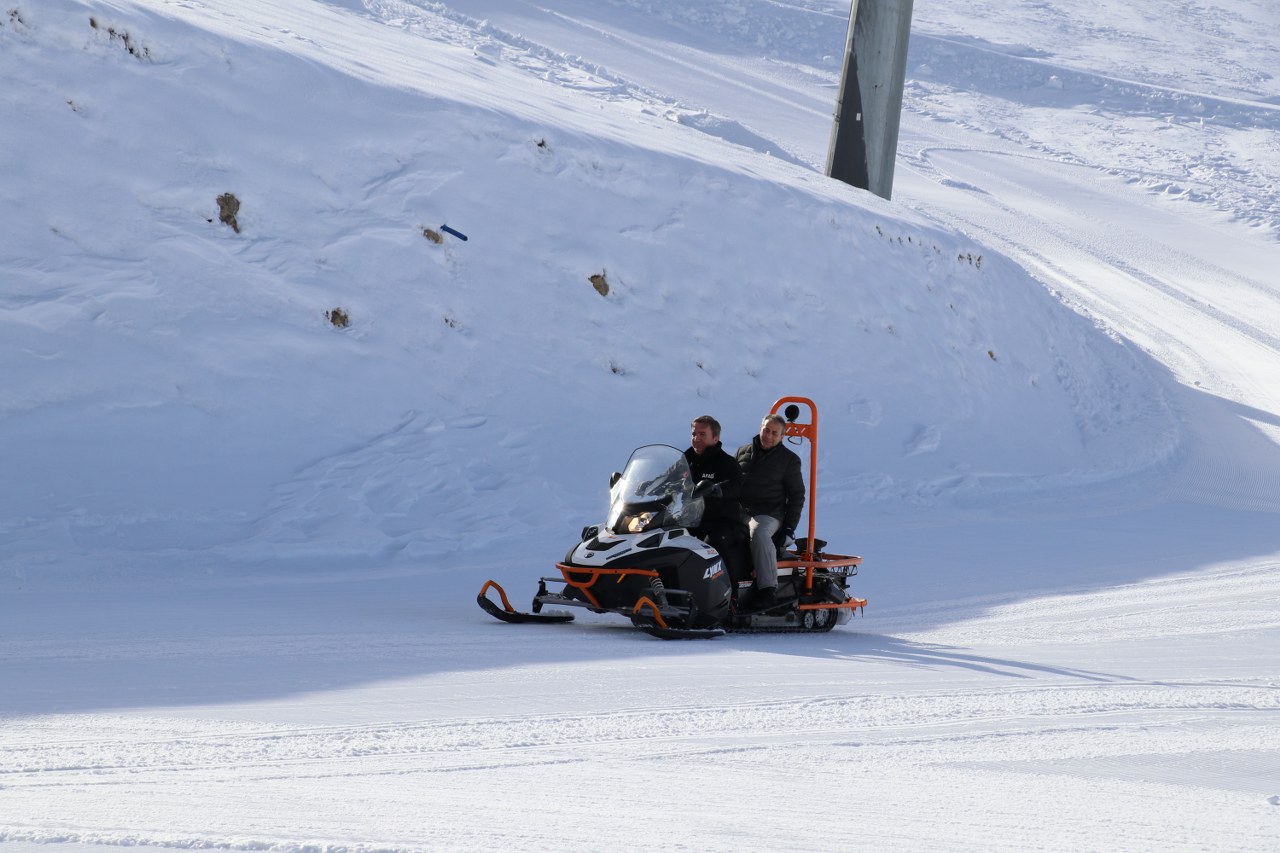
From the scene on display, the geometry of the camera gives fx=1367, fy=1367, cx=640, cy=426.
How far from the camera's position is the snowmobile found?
8.36 m

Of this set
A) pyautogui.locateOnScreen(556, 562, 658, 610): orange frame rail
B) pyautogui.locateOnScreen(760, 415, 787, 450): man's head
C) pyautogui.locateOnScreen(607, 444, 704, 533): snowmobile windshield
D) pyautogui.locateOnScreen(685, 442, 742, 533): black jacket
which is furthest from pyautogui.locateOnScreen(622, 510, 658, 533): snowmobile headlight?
pyautogui.locateOnScreen(760, 415, 787, 450): man's head

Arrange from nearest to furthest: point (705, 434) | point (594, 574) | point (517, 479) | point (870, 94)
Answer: point (594, 574)
point (705, 434)
point (517, 479)
point (870, 94)

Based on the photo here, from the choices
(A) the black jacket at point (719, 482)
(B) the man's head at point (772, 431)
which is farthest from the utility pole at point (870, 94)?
(A) the black jacket at point (719, 482)

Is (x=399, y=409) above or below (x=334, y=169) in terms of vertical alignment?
below

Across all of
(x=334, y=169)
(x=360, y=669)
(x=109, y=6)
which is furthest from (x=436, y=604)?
(x=109, y=6)

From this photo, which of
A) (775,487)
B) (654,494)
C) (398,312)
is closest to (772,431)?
(775,487)

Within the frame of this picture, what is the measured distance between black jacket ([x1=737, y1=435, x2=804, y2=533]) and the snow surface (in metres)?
0.86

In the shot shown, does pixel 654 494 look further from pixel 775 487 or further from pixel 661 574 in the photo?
pixel 775 487

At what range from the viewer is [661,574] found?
841 cm

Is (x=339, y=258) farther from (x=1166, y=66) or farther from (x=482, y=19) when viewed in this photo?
(x=1166, y=66)

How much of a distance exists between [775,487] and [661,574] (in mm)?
1154

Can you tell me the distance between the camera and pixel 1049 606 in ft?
33.3

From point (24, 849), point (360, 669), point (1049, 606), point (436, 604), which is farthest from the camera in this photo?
point (1049, 606)

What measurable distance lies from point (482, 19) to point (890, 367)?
83.2ft
